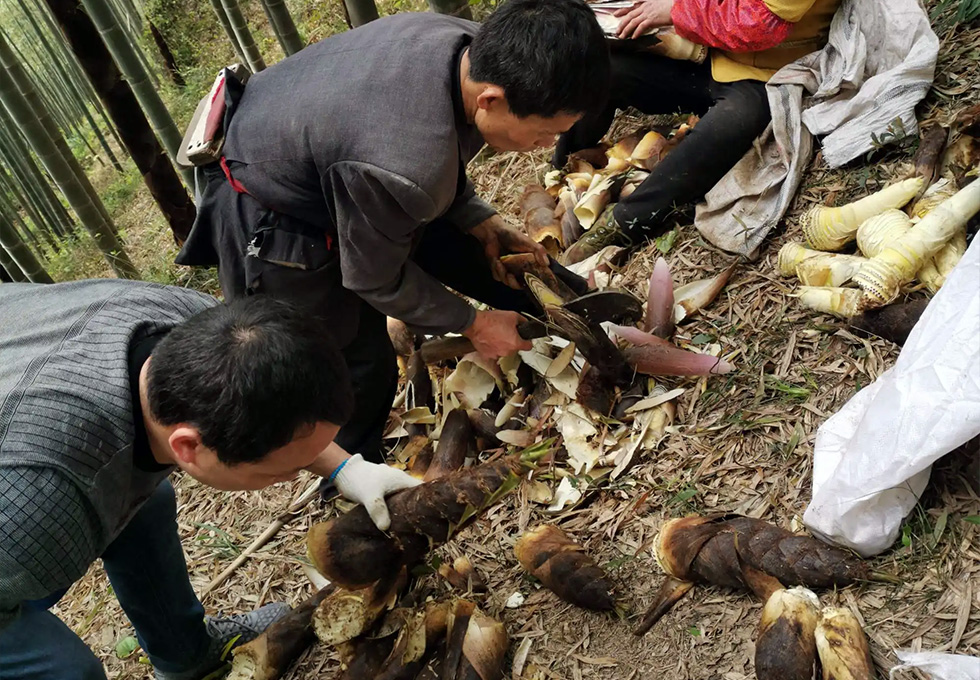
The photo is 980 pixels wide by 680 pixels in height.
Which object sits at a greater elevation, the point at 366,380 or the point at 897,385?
the point at 897,385

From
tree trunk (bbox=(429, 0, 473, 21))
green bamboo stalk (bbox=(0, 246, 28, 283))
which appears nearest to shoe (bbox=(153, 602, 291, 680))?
tree trunk (bbox=(429, 0, 473, 21))

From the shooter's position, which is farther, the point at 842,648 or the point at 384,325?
the point at 384,325

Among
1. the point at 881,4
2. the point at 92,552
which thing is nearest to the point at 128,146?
the point at 92,552

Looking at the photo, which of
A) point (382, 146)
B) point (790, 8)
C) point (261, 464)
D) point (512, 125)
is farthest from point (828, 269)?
point (261, 464)

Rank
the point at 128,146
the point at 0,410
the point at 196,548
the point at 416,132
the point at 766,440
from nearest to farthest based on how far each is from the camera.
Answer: the point at 0,410
the point at 416,132
the point at 766,440
the point at 196,548
the point at 128,146

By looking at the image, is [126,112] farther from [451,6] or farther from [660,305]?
[660,305]

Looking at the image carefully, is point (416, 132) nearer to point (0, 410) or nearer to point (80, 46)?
point (0, 410)

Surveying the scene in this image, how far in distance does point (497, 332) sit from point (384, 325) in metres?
0.49

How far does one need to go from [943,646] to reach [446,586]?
4.14 feet

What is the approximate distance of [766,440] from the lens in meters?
1.93

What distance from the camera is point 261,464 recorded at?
1.38m

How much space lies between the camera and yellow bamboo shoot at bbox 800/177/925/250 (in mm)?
2057

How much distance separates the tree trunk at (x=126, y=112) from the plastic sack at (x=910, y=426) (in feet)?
12.8

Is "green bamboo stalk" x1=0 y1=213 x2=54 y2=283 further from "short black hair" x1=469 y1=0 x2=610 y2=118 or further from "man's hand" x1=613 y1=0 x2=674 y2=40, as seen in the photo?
"short black hair" x1=469 y1=0 x2=610 y2=118
